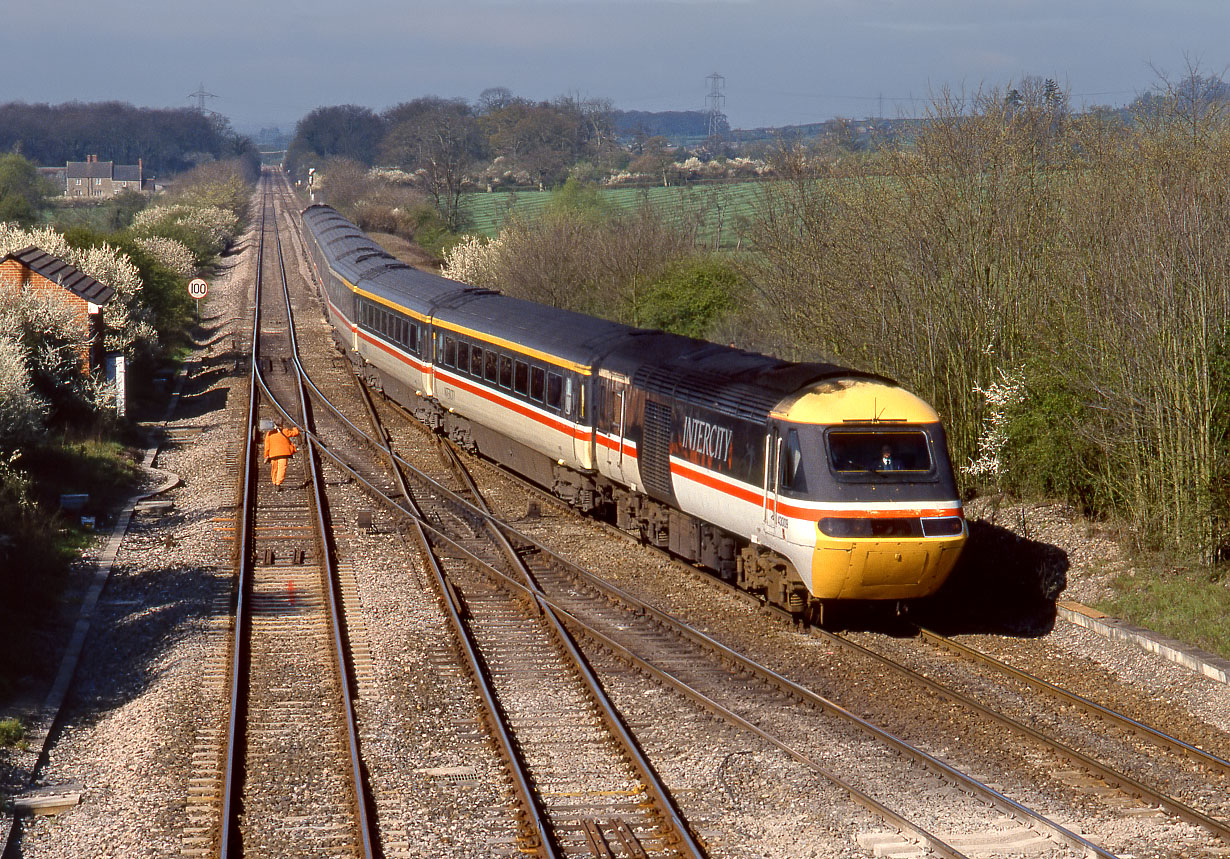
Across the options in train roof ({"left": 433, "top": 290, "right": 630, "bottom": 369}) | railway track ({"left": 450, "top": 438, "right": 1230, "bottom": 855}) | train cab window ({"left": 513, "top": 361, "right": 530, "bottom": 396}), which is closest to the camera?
railway track ({"left": 450, "top": 438, "right": 1230, "bottom": 855})

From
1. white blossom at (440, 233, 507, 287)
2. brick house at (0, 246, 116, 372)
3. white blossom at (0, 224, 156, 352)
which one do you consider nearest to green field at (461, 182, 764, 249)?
white blossom at (440, 233, 507, 287)

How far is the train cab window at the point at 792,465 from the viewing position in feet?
39.2

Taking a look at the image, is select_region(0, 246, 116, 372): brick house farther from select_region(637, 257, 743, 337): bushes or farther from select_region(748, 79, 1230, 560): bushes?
select_region(748, 79, 1230, 560): bushes

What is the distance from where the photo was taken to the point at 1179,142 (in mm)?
16609

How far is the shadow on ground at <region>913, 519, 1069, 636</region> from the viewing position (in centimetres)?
1392

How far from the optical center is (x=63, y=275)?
88.3 ft

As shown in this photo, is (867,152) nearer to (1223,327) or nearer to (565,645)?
(1223,327)

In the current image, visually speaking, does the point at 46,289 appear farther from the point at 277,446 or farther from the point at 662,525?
the point at 662,525

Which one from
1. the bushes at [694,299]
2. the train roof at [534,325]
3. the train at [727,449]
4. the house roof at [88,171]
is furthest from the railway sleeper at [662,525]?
the house roof at [88,171]

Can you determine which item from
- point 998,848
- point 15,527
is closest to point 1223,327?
point 998,848

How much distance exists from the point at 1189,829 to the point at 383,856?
5.38 metres

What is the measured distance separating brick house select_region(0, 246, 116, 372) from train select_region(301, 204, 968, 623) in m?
8.76

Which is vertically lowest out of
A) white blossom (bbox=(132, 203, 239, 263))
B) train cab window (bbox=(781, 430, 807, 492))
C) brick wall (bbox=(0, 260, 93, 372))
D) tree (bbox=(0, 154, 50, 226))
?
train cab window (bbox=(781, 430, 807, 492))

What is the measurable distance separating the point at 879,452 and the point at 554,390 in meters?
6.63
